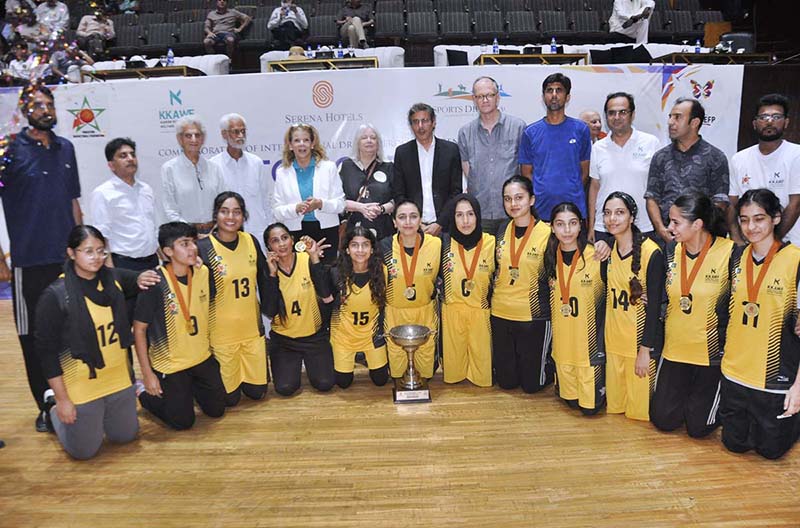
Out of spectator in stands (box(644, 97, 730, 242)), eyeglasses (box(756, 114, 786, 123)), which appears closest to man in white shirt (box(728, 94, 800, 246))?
eyeglasses (box(756, 114, 786, 123))

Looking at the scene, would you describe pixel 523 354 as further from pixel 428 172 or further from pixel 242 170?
pixel 242 170

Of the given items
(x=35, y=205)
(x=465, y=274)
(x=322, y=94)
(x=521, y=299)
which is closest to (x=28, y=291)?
(x=35, y=205)

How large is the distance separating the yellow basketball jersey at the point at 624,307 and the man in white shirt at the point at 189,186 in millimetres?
2941

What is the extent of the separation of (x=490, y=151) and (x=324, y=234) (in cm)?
146

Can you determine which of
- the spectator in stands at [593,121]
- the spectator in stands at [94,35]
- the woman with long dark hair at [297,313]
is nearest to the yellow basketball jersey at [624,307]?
the woman with long dark hair at [297,313]

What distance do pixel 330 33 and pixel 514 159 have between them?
661 centimetres

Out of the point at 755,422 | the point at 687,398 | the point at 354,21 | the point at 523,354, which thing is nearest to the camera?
the point at 755,422

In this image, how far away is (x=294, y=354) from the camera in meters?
4.21

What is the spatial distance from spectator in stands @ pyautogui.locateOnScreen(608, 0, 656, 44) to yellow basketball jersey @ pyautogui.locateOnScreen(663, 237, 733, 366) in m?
7.04

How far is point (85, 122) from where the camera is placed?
6.51 metres

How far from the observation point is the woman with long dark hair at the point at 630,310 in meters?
3.44

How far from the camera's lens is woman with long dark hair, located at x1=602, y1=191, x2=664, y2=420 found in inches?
136

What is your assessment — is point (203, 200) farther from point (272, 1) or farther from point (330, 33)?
point (272, 1)

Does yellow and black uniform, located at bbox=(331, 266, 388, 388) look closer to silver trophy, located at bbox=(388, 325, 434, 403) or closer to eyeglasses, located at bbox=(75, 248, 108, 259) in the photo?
silver trophy, located at bbox=(388, 325, 434, 403)
